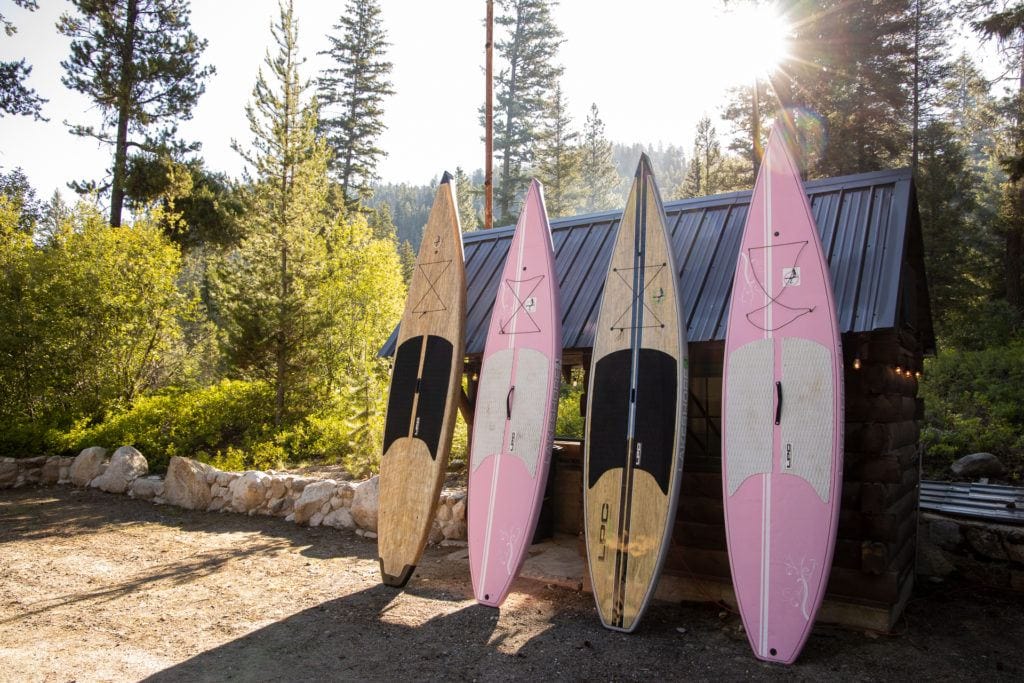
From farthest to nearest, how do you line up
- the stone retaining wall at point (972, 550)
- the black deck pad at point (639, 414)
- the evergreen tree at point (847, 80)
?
the evergreen tree at point (847, 80) → the stone retaining wall at point (972, 550) → the black deck pad at point (639, 414)

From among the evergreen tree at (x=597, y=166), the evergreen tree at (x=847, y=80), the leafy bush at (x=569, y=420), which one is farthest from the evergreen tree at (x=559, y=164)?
the leafy bush at (x=569, y=420)

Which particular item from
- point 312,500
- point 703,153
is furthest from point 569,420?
point 703,153

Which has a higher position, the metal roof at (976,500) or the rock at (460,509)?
the metal roof at (976,500)

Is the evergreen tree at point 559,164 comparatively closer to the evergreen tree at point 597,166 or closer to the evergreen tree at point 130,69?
the evergreen tree at point 597,166

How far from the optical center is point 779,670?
345 cm

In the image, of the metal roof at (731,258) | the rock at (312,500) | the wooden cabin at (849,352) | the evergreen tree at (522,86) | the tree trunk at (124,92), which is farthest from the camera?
the evergreen tree at (522,86)

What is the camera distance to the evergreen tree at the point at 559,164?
83.7 feet

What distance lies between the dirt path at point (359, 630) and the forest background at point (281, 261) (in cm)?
268

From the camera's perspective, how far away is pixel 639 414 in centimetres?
433

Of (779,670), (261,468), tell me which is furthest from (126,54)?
(779,670)

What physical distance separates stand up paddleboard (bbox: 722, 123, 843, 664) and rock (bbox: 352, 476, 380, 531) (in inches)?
161

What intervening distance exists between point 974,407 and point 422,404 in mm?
8913

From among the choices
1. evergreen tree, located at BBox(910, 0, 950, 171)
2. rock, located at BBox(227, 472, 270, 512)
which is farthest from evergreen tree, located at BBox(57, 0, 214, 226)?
evergreen tree, located at BBox(910, 0, 950, 171)

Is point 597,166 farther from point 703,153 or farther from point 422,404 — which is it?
point 422,404
